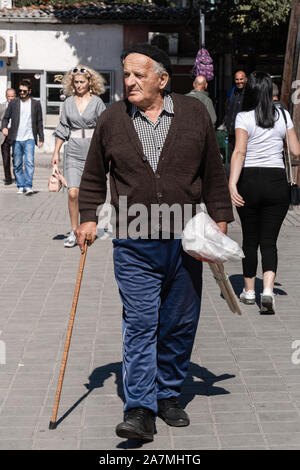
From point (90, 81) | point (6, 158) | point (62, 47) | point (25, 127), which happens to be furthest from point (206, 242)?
point (62, 47)

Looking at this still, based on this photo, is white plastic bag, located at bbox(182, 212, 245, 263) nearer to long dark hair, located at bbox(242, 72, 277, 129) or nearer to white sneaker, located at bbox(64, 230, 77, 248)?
long dark hair, located at bbox(242, 72, 277, 129)

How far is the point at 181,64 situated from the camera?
26062 millimetres

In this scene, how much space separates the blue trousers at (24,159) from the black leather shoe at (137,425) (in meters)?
10.9

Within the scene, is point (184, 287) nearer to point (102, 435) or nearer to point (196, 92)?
point (102, 435)

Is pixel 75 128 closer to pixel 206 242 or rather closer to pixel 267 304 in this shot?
pixel 267 304

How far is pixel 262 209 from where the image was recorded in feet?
23.0

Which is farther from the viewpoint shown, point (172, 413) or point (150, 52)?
point (172, 413)

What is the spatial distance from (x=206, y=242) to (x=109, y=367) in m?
1.58

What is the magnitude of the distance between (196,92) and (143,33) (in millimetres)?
16364

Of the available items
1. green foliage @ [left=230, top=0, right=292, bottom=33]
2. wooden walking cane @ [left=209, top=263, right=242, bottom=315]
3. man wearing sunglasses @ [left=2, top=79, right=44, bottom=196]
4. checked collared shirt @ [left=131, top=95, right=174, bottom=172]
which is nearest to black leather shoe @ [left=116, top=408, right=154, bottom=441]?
wooden walking cane @ [left=209, top=263, right=242, bottom=315]

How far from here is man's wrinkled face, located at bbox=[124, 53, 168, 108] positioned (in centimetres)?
428

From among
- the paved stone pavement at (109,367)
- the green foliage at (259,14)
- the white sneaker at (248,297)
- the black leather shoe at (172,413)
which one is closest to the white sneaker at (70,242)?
the paved stone pavement at (109,367)

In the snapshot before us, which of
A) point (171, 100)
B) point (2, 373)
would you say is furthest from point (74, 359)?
point (171, 100)

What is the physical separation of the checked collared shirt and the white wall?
864 inches
